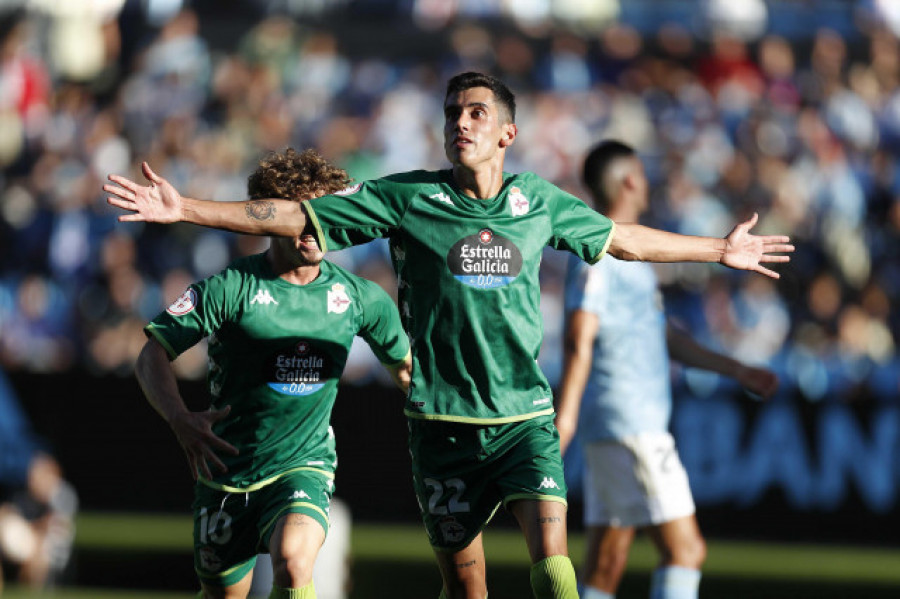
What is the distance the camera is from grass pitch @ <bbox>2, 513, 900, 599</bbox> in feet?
33.9

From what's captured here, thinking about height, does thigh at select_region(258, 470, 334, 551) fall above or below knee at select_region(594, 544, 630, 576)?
above

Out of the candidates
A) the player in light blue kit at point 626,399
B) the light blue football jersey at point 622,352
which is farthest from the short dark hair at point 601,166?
the light blue football jersey at point 622,352

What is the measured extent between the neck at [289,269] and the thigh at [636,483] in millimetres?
2117

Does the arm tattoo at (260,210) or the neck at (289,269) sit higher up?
the arm tattoo at (260,210)

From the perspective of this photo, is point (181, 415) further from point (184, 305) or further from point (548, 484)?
point (548, 484)

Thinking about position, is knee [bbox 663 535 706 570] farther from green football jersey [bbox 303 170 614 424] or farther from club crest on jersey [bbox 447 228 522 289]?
club crest on jersey [bbox 447 228 522 289]

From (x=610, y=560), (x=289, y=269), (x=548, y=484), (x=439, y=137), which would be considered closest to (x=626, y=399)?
(x=610, y=560)

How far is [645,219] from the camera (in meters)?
15.1

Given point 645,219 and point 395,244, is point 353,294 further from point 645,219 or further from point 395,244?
point 645,219

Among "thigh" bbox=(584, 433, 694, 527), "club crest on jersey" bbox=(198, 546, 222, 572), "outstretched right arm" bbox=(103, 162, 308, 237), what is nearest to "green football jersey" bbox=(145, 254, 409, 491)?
"club crest on jersey" bbox=(198, 546, 222, 572)

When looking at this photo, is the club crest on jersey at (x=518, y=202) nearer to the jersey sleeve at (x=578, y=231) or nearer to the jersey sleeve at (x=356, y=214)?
the jersey sleeve at (x=578, y=231)

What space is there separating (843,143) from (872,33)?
7.45ft

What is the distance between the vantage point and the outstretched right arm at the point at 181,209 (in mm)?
4781

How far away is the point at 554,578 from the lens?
5.14 m
